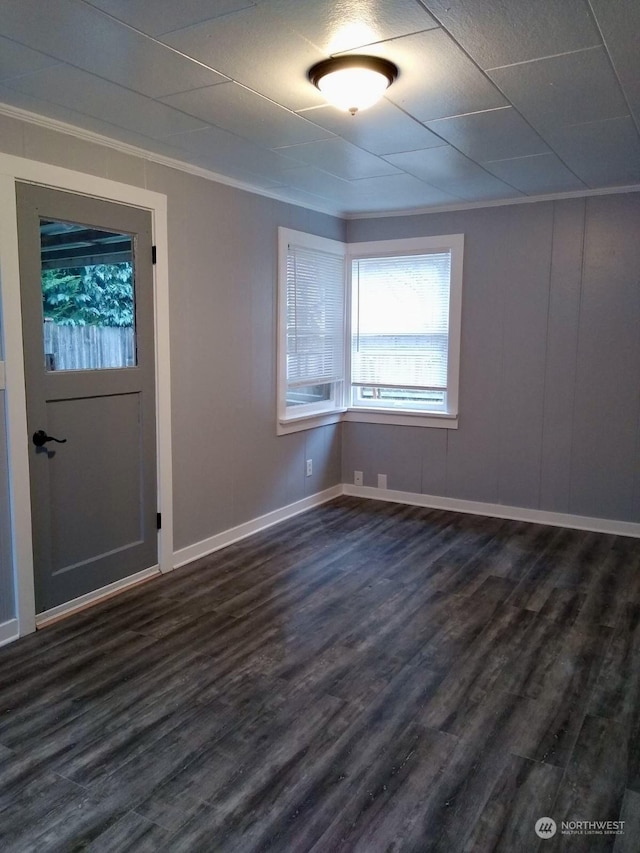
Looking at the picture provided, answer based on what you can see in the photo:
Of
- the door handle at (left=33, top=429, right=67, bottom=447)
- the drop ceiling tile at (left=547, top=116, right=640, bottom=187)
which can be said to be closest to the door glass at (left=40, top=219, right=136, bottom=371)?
the door handle at (left=33, top=429, right=67, bottom=447)

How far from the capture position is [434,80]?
2.53 metres

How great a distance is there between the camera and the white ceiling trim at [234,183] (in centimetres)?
299

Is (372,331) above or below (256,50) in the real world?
below

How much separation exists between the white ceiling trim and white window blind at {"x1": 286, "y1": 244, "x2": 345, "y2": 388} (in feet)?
1.35

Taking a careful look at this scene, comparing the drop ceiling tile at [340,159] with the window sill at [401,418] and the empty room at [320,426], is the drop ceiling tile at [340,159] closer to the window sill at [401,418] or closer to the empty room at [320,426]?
the empty room at [320,426]

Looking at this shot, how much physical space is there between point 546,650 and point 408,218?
3601mm

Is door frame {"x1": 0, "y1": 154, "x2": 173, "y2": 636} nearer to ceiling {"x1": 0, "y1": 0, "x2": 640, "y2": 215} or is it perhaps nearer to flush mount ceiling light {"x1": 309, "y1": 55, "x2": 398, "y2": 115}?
ceiling {"x1": 0, "y1": 0, "x2": 640, "y2": 215}

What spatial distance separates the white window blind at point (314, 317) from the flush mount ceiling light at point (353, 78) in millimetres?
2305

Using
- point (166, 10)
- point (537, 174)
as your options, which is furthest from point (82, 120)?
point (537, 174)

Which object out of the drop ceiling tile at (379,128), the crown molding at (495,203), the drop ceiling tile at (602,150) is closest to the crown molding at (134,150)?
the crown molding at (495,203)

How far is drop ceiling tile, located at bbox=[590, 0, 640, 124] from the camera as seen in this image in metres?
1.95

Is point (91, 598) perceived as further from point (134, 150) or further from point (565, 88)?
point (565, 88)

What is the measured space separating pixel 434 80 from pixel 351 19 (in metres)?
0.61

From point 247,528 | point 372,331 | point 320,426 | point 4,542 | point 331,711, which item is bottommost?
point 331,711
